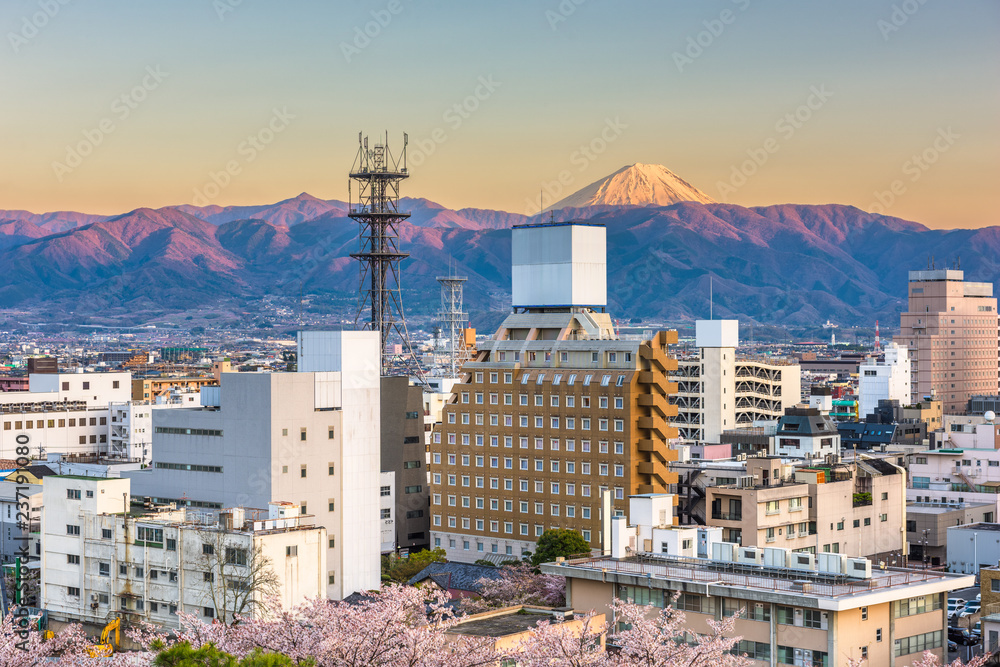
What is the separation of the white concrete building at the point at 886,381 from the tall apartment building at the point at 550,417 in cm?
8352

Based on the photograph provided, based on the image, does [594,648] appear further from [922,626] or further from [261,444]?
[261,444]

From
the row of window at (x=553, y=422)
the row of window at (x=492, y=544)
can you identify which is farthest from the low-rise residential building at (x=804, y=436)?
the row of window at (x=492, y=544)

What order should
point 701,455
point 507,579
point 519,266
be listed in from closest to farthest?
point 507,579 < point 519,266 < point 701,455

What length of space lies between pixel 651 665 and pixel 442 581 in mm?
37688

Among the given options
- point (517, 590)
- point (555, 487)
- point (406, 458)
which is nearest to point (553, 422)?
point (555, 487)

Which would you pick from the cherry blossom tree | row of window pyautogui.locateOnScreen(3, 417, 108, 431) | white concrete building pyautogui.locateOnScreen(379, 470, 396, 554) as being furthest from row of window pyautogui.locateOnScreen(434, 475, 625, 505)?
row of window pyautogui.locateOnScreen(3, 417, 108, 431)

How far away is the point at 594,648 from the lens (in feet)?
103

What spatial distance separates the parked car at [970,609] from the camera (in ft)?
185

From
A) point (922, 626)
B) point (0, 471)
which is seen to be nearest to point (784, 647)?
point (922, 626)

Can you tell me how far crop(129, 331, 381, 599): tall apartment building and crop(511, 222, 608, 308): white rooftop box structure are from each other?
620 inches

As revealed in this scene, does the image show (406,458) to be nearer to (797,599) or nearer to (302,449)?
(302,449)

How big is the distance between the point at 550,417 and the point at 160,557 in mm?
27700

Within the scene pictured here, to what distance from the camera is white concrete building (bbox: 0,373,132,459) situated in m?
114

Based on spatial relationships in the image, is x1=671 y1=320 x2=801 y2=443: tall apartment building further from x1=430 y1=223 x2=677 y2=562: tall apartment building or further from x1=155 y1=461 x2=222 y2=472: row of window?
x1=155 y1=461 x2=222 y2=472: row of window
